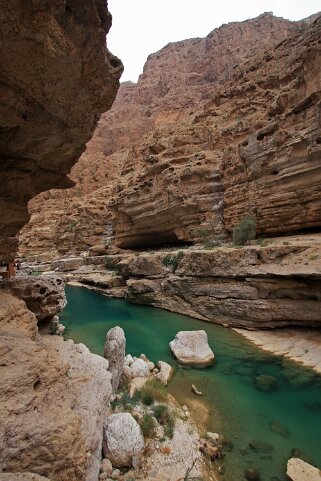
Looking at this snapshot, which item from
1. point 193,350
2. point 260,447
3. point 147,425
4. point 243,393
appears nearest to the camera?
point 147,425

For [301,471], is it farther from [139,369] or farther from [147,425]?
[139,369]

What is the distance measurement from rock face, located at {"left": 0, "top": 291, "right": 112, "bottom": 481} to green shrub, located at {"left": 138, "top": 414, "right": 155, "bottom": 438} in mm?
1098

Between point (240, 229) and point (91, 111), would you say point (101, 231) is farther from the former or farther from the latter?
point (91, 111)

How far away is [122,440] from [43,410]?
7.86 ft

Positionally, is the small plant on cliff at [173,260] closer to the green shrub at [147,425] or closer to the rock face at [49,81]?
the green shrub at [147,425]

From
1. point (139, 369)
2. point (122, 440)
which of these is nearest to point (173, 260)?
point (139, 369)

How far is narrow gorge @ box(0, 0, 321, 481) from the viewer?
3.93 m

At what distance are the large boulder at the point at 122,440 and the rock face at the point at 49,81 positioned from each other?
5.79m

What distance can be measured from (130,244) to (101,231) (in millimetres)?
10090

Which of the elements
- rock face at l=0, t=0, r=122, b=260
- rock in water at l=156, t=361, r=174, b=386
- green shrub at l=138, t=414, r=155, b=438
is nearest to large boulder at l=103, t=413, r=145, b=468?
green shrub at l=138, t=414, r=155, b=438

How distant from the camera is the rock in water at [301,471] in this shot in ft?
18.5

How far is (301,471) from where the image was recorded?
5816 mm

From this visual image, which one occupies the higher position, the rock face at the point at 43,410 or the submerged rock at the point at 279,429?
the rock face at the point at 43,410

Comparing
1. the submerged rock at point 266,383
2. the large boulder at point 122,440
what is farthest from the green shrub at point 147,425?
the submerged rock at point 266,383
